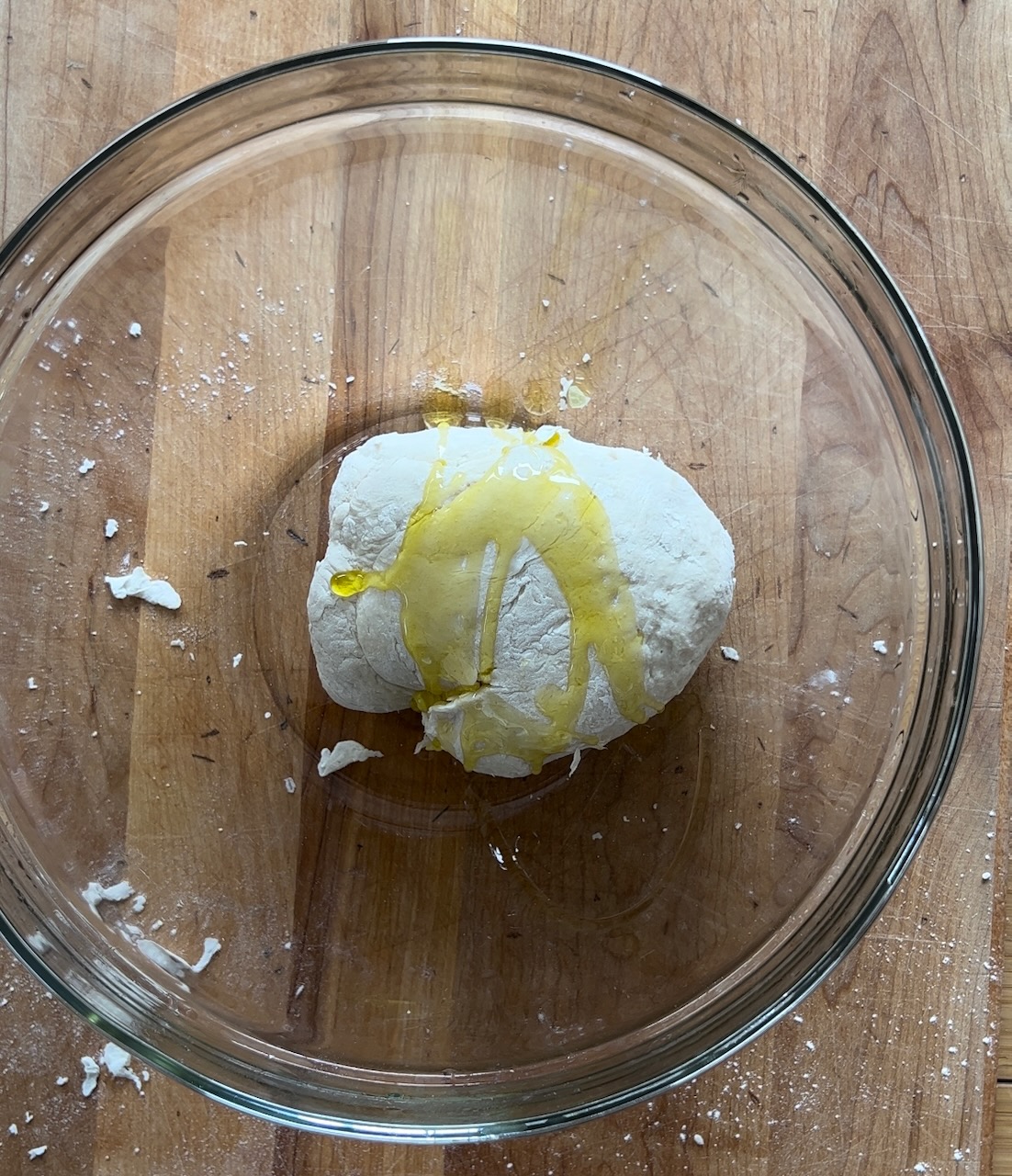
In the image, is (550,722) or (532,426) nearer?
(550,722)

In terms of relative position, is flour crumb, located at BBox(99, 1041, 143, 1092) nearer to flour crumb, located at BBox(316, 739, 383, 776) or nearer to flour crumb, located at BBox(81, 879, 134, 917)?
flour crumb, located at BBox(81, 879, 134, 917)

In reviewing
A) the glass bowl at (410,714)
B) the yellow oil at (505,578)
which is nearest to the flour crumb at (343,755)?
the glass bowl at (410,714)

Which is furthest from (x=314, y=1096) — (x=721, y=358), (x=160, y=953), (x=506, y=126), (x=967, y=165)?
(x=967, y=165)

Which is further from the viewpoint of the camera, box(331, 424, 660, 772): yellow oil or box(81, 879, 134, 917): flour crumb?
box(81, 879, 134, 917): flour crumb

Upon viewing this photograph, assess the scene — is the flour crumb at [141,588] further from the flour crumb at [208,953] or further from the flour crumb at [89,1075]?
the flour crumb at [89,1075]

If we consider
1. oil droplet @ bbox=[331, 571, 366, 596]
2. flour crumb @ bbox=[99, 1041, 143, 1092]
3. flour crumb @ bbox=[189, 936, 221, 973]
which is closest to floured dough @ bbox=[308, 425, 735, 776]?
oil droplet @ bbox=[331, 571, 366, 596]

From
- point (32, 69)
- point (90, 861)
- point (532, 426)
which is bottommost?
point (90, 861)

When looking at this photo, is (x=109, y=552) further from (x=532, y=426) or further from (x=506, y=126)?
(x=506, y=126)
